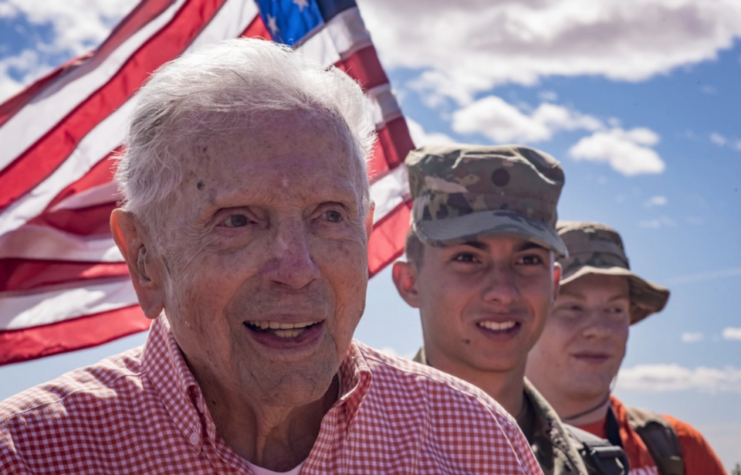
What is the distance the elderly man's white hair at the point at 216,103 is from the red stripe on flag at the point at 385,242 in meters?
3.13

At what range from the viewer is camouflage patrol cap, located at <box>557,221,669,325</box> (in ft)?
17.3

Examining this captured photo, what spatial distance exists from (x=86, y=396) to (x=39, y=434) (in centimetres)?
15

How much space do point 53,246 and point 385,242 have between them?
2017 mm

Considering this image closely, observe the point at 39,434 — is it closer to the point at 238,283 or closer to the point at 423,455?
the point at 238,283

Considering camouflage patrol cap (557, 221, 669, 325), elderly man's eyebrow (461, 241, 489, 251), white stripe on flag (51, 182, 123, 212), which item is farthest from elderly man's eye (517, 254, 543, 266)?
white stripe on flag (51, 182, 123, 212)

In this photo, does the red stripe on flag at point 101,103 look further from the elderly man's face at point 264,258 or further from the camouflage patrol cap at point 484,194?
the elderly man's face at point 264,258

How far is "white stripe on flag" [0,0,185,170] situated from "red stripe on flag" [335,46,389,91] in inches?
46.8

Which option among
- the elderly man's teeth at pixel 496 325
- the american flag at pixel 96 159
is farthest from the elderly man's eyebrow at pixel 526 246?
the american flag at pixel 96 159

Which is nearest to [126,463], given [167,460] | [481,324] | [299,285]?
[167,460]

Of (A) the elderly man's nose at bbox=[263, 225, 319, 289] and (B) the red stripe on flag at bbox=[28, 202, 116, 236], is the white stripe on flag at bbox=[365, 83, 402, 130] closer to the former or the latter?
(B) the red stripe on flag at bbox=[28, 202, 116, 236]

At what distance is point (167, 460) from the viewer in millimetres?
2244

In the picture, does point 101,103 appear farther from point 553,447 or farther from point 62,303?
point 553,447

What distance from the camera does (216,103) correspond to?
2.26m

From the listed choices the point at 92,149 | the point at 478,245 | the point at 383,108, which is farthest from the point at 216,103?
the point at 92,149
